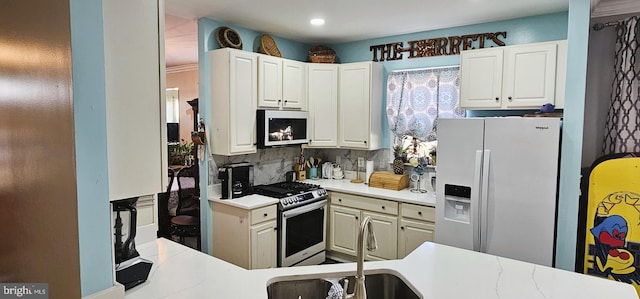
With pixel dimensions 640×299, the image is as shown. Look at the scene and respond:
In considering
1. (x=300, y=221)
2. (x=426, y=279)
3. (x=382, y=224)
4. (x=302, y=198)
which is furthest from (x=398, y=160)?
(x=426, y=279)

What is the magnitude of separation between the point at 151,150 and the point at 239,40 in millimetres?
2500

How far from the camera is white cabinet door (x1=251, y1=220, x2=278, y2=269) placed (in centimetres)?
333

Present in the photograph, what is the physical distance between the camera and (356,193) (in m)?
3.80

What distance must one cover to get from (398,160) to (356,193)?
632 millimetres

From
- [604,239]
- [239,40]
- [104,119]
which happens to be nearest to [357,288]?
[104,119]

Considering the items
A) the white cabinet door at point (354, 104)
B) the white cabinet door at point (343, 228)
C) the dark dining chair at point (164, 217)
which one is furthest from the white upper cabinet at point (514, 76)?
the dark dining chair at point (164, 217)

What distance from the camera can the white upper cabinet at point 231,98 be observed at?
339 cm

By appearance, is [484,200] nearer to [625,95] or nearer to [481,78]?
[481,78]

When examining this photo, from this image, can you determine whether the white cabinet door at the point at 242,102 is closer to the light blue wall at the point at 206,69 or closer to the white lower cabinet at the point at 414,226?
the light blue wall at the point at 206,69

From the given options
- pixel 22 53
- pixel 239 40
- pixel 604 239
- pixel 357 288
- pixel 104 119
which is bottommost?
pixel 604 239

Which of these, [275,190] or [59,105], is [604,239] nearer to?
[275,190]

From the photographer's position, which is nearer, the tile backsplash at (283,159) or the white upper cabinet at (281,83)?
the white upper cabinet at (281,83)

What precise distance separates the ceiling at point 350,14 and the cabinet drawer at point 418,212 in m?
1.72

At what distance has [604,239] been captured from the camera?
2693 mm
